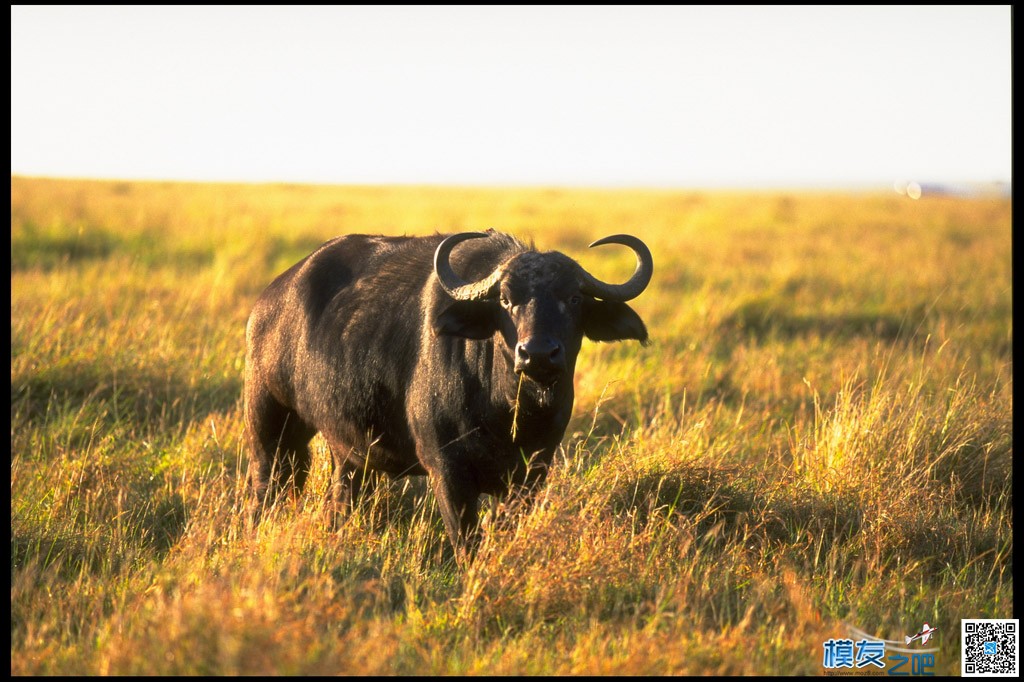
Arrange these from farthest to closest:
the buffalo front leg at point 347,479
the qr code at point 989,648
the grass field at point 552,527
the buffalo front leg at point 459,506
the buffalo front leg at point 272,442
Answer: the buffalo front leg at point 272,442 → the buffalo front leg at point 347,479 → the buffalo front leg at point 459,506 → the qr code at point 989,648 → the grass field at point 552,527

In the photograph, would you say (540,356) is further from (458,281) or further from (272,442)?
(272,442)

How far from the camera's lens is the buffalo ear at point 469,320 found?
4.47 metres

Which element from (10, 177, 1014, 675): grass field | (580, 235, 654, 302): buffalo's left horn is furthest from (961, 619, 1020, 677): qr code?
A: (580, 235, 654, 302): buffalo's left horn

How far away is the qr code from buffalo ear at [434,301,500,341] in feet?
7.69

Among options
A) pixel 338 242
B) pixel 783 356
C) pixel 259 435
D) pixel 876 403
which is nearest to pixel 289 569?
pixel 259 435

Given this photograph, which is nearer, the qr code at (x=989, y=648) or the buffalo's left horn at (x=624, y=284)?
the qr code at (x=989, y=648)

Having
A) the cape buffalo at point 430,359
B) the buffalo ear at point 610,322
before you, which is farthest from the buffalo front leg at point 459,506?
the buffalo ear at point 610,322

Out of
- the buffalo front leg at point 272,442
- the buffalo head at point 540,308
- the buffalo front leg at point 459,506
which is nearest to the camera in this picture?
the buffalo head at point 540,308

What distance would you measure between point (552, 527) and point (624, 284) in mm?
1187

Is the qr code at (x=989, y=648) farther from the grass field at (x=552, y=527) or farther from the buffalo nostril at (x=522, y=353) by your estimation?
the buffalo nostril at (x=522, y=353)

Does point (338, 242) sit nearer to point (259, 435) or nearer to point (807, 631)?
point (259, 435)

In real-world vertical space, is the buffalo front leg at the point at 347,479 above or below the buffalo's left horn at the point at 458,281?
below

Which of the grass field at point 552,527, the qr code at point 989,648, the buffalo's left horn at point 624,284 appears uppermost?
the buffalo's left horn at point 624,284

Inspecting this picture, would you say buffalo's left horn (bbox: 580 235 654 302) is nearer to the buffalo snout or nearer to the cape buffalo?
the cape buffalo
